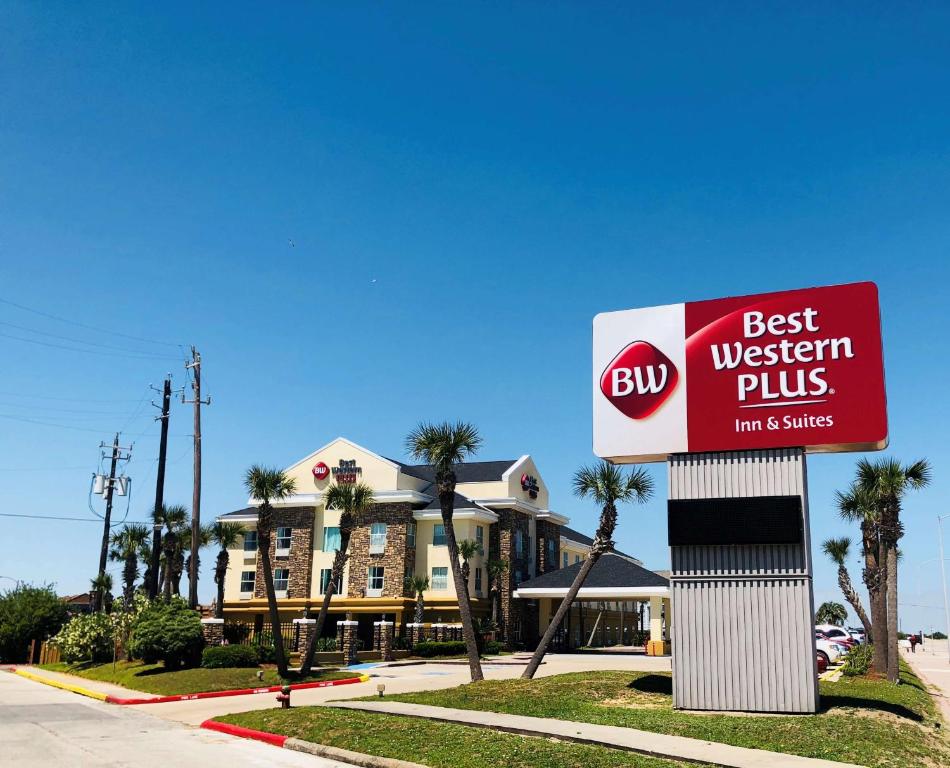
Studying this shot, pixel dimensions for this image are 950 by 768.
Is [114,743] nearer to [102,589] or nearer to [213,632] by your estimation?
[213,632]

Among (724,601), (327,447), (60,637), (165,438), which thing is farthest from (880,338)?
(327,447)

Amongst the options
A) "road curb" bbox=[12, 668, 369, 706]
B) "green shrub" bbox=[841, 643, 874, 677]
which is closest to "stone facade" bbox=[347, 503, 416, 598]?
"road curb" bbox=[12, 668, 369, 706]

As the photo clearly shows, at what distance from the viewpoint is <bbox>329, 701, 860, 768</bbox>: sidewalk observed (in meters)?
13.8

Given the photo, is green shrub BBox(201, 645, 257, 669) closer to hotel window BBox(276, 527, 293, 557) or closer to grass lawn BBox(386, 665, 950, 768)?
grass lawn BBox(386, 665, 950, 768)

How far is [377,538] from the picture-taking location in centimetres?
5888

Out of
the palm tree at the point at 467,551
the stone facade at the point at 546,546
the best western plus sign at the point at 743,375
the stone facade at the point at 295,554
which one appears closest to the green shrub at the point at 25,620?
the stone facade at the point at 295,554

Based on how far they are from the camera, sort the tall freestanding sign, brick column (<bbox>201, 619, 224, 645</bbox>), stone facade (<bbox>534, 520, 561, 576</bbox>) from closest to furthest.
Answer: the tall freestanding sign < brick column (<bbox>201, 619, 224, 645</bbox>) < stone facade (<bbox>534, 520, 561, 576</bbox>)

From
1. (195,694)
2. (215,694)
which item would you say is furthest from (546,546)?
(195,694)

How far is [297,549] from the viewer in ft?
200

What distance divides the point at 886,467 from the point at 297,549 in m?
41.1

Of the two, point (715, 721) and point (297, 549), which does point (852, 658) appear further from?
point (297, 549)

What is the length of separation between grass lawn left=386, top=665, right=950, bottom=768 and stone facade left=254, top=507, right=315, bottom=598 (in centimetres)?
3739

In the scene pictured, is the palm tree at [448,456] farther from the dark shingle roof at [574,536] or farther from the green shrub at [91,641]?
the dark shingle roof at [574,536]

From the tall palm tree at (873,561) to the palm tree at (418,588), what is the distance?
2840 cm
